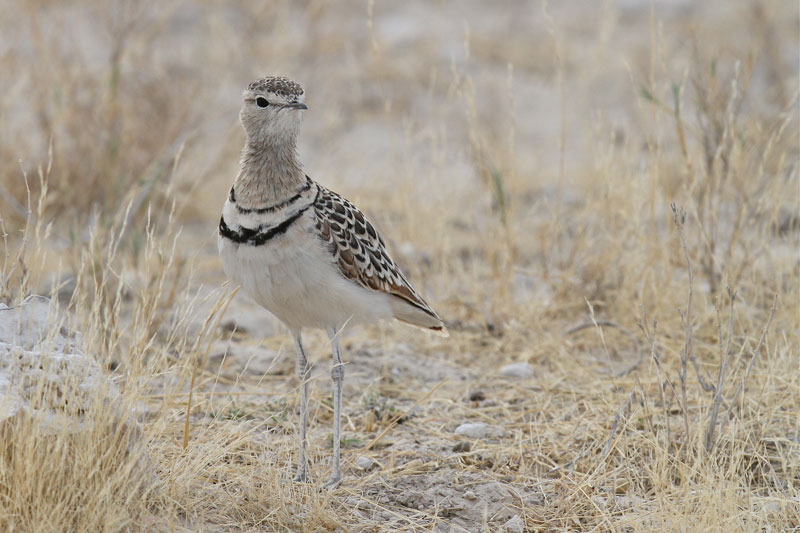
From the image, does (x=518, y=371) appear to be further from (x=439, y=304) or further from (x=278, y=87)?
(x=278, y=87)

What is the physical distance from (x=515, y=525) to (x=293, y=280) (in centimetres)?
103

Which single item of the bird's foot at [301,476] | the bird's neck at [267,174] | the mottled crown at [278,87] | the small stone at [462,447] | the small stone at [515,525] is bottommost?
the small stone at [462,447]

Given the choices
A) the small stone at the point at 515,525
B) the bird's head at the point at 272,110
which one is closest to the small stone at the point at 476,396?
the small stone at the point at 515,525

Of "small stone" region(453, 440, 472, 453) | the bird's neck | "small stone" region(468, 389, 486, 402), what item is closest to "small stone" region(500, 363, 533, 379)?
"small stone" region(468, 389, 486, 402)

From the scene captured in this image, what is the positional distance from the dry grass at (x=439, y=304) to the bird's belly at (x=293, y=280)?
0.18 metres

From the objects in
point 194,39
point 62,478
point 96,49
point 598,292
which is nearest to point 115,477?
point 62,478

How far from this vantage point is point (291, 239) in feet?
9.73

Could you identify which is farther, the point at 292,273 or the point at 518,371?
the point at 518,371

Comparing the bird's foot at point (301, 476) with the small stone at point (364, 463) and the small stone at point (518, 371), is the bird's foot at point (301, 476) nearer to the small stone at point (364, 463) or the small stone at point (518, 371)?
the small stone at point (364, 463)

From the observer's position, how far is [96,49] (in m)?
8.93

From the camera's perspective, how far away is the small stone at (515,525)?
9.53 feet

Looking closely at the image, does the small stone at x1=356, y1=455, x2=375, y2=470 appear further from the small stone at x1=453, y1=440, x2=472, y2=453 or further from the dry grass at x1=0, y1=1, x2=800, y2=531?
the small stone at x1=453, y1=440, x2=472, y2=453

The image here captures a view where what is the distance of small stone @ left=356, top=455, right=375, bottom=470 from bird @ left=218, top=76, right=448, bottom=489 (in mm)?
167

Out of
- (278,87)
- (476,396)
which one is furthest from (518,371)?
(278,87)
